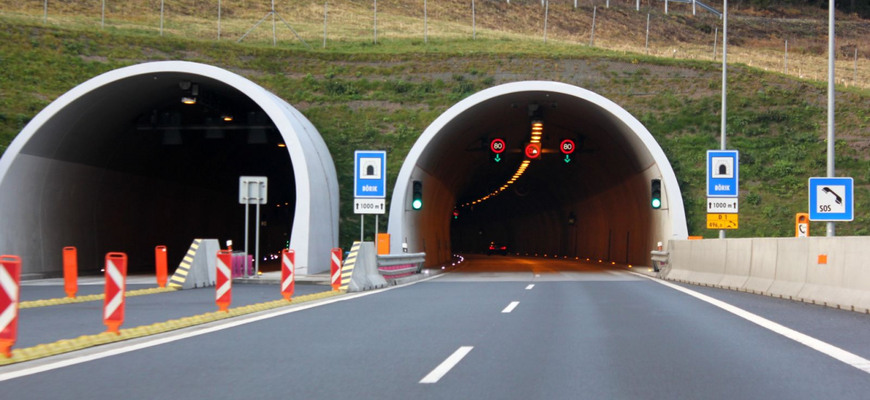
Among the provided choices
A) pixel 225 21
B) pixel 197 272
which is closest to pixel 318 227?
pixel 197 272

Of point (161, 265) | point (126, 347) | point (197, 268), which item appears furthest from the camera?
point (197, 268)

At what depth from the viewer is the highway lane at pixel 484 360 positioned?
7.48 metres

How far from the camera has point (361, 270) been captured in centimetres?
2133

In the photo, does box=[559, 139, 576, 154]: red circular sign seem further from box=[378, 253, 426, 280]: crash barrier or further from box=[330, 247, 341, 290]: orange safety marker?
box=[330, 247, 341, 290]: orange safety marker

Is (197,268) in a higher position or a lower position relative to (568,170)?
lower

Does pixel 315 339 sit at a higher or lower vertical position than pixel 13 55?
lower

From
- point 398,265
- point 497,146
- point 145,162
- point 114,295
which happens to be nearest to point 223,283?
point 114,295

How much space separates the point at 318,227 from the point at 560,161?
2088 cm

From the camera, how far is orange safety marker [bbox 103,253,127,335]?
36.5 feet

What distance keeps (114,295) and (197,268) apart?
11.2m

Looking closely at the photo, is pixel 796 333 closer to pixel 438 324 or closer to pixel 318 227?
pixel 438 324

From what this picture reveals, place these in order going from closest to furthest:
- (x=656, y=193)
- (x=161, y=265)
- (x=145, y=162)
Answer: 1. (x=161, y=265)
2. (x=656, y=193)
3. (x=145, y=162)

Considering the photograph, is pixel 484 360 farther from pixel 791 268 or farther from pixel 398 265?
pixel 398 265

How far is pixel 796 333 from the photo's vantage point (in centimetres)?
1140
